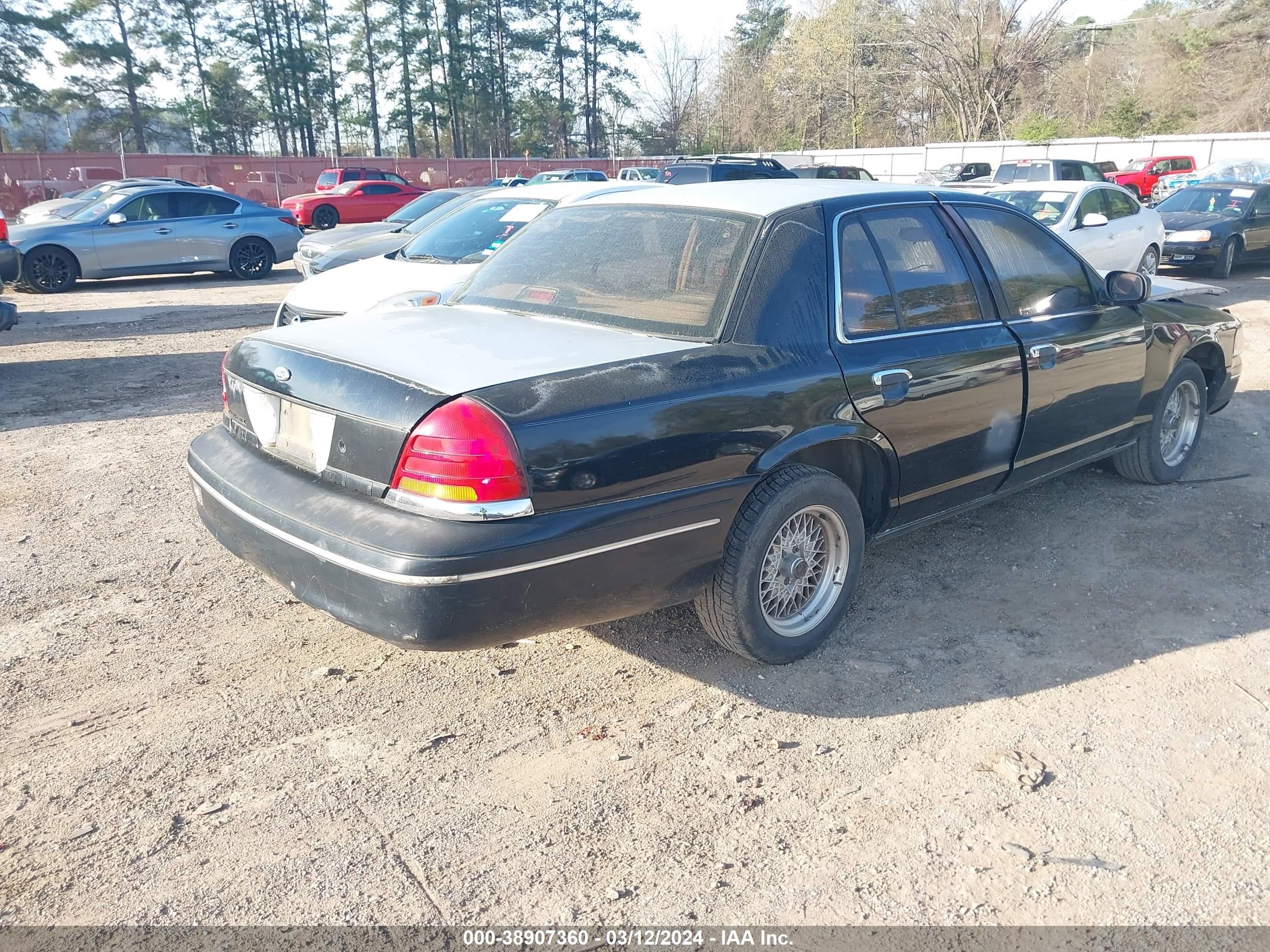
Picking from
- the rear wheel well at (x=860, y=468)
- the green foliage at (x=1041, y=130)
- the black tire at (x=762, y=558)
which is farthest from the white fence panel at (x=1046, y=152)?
the black tire at (x=762, y=558)

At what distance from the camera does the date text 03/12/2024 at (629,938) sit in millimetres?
2410

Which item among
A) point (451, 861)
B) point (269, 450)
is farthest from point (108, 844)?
point (269, 450)

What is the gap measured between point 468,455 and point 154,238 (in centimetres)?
1479

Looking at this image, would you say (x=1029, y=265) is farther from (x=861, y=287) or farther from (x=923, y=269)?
(x=861, y=287)

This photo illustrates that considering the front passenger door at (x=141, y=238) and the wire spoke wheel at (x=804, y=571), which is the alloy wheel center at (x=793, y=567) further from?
the front passenger door at (x=141, y=238)

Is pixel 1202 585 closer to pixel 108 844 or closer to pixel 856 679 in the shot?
pixel 856 679

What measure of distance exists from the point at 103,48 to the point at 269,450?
49.7m

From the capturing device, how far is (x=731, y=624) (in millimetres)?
3467

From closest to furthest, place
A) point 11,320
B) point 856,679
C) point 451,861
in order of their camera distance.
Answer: point 451,861 → point 856,679 → point 11,320

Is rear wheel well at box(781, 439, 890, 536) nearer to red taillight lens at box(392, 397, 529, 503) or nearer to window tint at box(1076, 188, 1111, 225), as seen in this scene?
red taillight lens at box(392, 397, 529, 503)

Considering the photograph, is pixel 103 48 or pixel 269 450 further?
pixel 103 48

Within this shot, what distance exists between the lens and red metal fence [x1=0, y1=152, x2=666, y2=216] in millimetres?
30812

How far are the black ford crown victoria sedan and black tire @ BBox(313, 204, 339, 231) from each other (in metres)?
24.6

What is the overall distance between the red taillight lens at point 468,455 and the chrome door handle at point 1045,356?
256 cm
